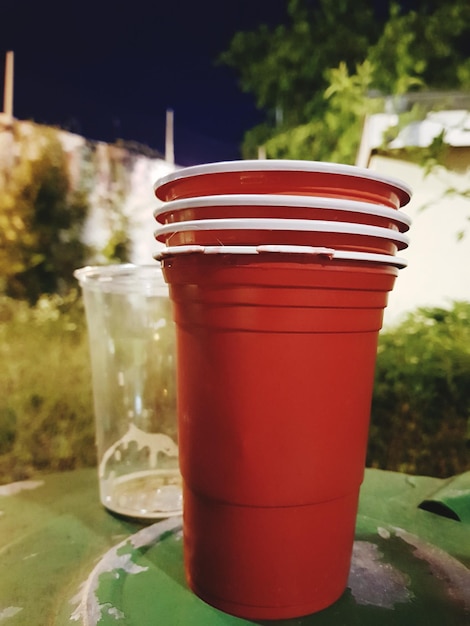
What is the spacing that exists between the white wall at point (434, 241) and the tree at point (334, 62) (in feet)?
1.49

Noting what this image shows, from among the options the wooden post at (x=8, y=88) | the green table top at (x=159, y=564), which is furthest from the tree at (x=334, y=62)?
the green table top at (x=159, y=564)

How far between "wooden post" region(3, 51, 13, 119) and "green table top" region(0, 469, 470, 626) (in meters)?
2.59

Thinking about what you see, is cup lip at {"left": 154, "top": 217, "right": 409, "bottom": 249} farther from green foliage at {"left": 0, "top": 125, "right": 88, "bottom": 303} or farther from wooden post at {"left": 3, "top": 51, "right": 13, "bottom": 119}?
wooden post at {"left": 3, "top": 51, "right": 13, "bottom": 119}

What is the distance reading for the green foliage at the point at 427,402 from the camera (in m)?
1.96

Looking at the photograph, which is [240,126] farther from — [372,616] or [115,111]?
[372,616]

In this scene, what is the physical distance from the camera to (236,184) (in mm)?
736

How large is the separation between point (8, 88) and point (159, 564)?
316 cm

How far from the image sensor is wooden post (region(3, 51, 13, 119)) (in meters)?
3.22

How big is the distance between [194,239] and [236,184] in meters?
0.09

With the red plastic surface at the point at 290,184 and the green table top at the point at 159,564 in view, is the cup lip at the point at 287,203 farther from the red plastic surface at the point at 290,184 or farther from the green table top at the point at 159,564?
the green table top at the point at 159,564

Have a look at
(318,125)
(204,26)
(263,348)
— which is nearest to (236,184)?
(263,348)

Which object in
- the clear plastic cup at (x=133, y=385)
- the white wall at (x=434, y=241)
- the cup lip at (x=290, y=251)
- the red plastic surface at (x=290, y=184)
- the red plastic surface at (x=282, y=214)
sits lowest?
the clear plastic cup at (x=133, y=385)

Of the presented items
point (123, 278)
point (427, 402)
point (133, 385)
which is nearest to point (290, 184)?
point (123, 278)

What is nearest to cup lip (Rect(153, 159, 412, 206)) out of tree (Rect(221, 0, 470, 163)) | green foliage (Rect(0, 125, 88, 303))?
tree (Rect(221, 0, 470, 163))
